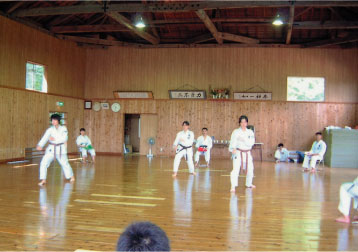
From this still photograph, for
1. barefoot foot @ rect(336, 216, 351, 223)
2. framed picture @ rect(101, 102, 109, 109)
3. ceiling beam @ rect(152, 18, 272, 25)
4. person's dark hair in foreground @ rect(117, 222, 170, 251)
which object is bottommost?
barefoot foot @ rect(336, 216, 351, 223)

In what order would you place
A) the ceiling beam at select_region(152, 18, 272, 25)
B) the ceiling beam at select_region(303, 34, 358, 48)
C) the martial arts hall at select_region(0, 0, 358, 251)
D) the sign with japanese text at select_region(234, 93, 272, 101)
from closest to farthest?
the martial arts hall at select_region(0, 0, 358, 251)
the ceiling beam at select_region(152, 18, 272, 25)
the ceiling beam at select_region(303, 34, 358, 48)
the sign with japanese text at select_region(234, 93, 272, 101)

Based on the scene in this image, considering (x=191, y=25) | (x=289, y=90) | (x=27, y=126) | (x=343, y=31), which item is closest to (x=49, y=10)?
(x=27, y=126)

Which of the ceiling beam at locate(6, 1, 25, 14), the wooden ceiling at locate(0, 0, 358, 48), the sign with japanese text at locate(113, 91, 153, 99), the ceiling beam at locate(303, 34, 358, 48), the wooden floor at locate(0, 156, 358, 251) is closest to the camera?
the wooden floor at locate(0, 156, 358, 251)

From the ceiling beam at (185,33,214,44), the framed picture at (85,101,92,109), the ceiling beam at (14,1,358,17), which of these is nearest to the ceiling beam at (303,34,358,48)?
the ceiling beam at (14,1,358,17)

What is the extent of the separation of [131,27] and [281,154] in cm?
754

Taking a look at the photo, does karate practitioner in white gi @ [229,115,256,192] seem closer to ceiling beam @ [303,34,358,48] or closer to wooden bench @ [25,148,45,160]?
wooden bench @ [25,148,45,160]

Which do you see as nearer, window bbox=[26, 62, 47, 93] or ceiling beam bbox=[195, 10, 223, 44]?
ceiling beam bbox=[195, 10, 223, 44]

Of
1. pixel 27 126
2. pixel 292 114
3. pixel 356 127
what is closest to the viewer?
pixel 27 126

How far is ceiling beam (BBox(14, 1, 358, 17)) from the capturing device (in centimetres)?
900

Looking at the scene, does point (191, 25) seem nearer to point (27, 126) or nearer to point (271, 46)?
point (271, 46)

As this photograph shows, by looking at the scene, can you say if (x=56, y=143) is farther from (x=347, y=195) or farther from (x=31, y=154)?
(x=31, y=154)

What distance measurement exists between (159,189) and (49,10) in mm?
7509

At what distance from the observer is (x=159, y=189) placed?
605 centimetres

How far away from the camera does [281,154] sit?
12.9 metres
